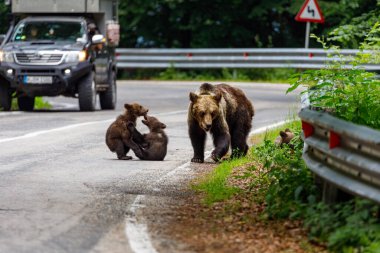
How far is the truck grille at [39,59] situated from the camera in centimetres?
2369

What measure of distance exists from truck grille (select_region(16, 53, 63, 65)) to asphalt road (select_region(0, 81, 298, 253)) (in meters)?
1.28

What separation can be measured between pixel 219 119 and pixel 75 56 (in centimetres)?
1023

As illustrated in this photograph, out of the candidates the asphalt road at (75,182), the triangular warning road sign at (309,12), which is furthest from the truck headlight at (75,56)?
the triangular warning road sign at (309,12)

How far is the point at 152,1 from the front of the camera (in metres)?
38.9

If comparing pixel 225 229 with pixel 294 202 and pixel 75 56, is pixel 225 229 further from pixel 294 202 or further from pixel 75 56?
pixel 75 56

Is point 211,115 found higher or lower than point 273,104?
higher

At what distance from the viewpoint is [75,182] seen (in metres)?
12.0

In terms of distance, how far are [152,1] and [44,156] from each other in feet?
80.8

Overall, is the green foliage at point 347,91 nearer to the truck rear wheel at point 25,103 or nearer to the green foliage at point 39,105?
the truck rear wheel at point 25,103

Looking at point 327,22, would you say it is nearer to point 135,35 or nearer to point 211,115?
point 135,35

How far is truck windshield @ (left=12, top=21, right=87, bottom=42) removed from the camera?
964 inches

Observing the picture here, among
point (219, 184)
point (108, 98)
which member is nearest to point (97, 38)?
point (108, 98)

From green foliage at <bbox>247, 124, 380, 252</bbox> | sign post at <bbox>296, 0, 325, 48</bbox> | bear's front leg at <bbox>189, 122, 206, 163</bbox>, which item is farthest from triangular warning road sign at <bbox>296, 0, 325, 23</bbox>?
green foliage at <bbox>247, 124, 380, 252</bbox>

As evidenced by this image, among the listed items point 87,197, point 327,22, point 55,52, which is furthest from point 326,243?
point 327,22
